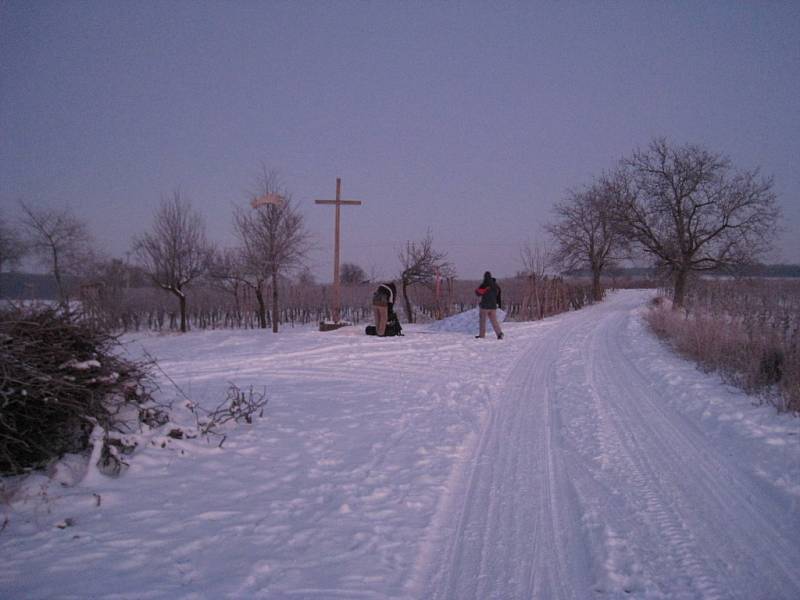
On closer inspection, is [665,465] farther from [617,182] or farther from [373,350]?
[617,182]

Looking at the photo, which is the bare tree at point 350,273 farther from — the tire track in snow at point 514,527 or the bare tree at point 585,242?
the tire track in snow at point 514,527

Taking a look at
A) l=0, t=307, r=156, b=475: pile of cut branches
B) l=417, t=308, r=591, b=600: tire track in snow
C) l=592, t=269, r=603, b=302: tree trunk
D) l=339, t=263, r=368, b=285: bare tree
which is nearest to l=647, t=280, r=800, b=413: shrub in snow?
l=417, t=308, r=591, b=600: tire track in snow

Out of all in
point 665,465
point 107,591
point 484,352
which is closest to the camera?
point 107,591

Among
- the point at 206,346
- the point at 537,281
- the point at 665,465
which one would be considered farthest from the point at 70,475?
the point at 537,281

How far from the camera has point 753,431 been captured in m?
5.42

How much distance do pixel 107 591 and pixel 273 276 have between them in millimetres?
17849

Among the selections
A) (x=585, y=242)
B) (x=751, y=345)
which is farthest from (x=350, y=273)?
(x=751, y=345)

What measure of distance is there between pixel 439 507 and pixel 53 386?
3416 millimetres

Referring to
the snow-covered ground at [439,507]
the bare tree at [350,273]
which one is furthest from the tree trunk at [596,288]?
the snow-covered ground at [439,507]

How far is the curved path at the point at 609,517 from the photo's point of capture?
2.91 metres

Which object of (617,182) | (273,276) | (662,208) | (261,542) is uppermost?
(617,182)

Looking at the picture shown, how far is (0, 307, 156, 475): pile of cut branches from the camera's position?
3811mm

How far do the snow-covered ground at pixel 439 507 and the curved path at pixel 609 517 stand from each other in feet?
0.05

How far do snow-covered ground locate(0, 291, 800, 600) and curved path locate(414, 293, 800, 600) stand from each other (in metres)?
0.02
